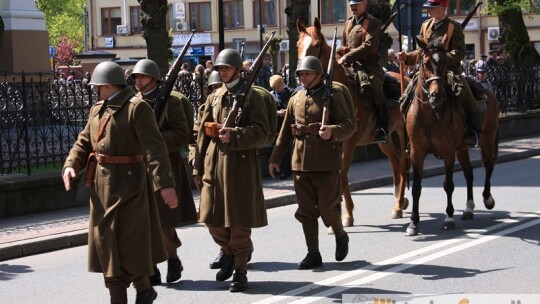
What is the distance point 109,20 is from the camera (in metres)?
71.4

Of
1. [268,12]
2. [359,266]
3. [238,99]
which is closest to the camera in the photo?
[238,99]

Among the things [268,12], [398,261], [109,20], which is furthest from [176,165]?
[109,20]

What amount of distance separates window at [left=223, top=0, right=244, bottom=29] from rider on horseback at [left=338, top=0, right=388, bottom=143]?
174ft

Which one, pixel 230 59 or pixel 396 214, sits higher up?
pixel 230 59

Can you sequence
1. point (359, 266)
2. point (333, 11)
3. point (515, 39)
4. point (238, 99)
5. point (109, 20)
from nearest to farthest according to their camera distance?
point (238, 99)
point (359, 266)
point (515, 39)
point (333, 11)
point (109, 20)

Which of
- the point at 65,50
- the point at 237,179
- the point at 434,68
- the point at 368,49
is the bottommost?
the point at 237,179

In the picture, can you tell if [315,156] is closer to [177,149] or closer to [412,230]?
[177,149]

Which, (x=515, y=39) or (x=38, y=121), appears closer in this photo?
(x=38, y=121)

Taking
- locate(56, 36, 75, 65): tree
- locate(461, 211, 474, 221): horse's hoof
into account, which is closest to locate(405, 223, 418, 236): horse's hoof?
locate(461, 211, 474, 221): horse's hoof

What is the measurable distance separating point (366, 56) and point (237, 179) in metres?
4.35

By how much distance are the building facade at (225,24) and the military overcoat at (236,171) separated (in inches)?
1901

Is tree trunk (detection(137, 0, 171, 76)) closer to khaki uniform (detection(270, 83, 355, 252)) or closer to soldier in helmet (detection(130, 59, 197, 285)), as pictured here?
khaki uniform (detection(270, 83, 355, 252))

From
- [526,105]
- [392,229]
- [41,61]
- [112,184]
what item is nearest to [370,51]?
[392,229]

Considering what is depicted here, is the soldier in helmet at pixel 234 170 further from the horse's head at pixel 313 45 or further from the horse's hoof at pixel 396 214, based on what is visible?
the horse's hoof at pixel 396 214
